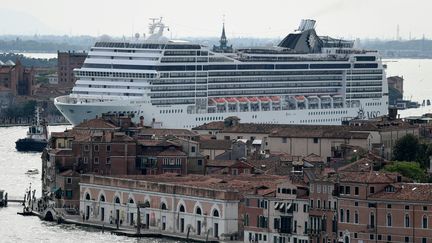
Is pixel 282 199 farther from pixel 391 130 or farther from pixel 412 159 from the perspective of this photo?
pixel 391 130

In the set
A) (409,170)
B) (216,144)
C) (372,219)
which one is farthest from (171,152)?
(372,219)

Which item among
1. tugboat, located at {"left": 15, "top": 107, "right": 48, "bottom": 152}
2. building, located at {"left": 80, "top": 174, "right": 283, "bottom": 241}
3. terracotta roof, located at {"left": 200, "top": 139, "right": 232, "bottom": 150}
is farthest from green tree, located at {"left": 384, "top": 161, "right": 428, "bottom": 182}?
tugboat, located at {"left": 15, "top": 107, "right": 48, "bottom": 152}

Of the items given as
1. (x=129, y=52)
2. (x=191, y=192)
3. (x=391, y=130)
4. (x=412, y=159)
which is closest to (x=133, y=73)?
(x=129, y=52)

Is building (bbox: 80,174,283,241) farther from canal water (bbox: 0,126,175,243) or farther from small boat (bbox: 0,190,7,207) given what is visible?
small boat (bbox: 0,190,7,207)

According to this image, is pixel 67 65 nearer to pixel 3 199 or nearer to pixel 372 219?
pixel 3 199

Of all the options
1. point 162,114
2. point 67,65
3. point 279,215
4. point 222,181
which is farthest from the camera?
point 67,65

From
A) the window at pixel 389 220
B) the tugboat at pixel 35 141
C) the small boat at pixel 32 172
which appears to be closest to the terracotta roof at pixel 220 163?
the small boat at pixel 32 172
